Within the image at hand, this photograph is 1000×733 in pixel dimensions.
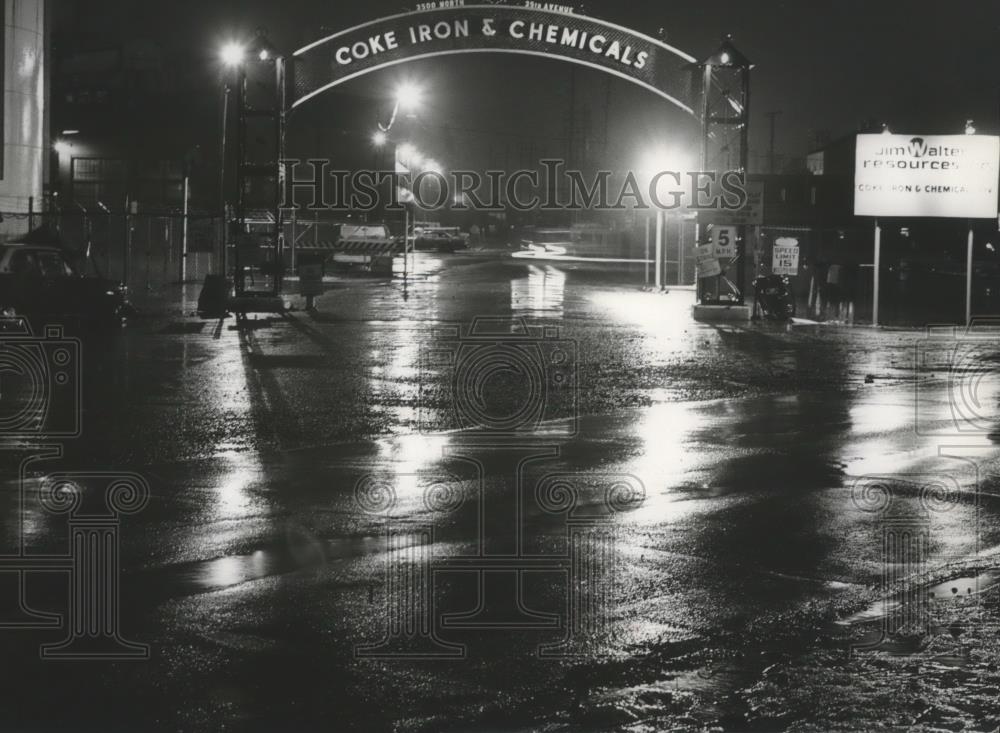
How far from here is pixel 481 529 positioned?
9023 millimetres

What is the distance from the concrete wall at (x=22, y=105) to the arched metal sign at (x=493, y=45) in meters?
11.0

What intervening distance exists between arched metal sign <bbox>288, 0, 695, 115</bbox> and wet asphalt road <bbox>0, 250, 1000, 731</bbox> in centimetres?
1033

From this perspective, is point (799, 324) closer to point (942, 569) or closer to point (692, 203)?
point (692, 203)

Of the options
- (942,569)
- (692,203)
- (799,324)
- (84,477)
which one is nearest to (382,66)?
(692,203)

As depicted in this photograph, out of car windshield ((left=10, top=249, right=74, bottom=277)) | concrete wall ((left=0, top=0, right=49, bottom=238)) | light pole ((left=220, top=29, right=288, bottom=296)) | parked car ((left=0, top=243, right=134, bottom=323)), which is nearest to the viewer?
parked car ((left=0, top=243, right=134, bottom=323))

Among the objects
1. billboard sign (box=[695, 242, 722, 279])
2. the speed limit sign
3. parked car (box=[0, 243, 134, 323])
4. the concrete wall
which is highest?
the concrete wall

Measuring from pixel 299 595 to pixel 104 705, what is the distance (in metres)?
1.84

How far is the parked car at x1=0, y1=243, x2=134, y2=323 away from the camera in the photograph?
2255 centimetres

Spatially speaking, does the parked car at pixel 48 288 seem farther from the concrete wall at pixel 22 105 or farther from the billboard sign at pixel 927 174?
the billboard sign at pixel 927 174

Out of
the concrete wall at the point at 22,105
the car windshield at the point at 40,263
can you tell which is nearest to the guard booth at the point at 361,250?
the concrete wall at the point at 22,105

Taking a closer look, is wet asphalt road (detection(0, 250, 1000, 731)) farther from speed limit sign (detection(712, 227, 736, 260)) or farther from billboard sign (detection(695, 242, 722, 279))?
billboard sign (detection(695, 242, 722, 279))

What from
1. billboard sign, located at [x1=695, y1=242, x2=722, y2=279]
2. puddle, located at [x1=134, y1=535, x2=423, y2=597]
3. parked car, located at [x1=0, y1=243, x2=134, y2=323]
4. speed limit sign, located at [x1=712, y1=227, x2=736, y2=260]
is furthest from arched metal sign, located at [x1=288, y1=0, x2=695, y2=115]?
puddle, located at [x1=134, y1=535, x2=423, y2=597]

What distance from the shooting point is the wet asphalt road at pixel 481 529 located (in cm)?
571

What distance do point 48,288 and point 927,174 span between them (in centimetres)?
1930
